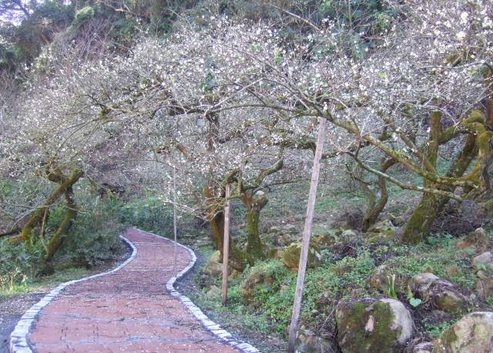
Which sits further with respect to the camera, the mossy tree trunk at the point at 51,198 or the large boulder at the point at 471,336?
the mossy tree trunk at the point at 51,198

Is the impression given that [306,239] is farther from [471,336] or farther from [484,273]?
[484,273]

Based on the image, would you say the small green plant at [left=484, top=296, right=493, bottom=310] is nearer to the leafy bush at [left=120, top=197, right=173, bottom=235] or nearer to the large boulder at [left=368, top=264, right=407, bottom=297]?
the large boulder at [left=368, top=264, right=407, bottom=297]

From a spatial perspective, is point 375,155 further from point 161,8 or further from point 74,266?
point 161,8

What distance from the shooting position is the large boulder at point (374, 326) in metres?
5.39

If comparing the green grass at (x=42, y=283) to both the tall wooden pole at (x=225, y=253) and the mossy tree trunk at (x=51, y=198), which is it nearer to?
the mossy tree trunk at (x=51, y=198)

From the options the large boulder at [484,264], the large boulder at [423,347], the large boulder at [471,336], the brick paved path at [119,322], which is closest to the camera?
the large boulder at [471,336]

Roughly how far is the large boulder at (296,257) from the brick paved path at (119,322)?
169 cm

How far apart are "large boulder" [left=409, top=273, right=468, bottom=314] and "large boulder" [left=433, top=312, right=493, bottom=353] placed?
1317 mm

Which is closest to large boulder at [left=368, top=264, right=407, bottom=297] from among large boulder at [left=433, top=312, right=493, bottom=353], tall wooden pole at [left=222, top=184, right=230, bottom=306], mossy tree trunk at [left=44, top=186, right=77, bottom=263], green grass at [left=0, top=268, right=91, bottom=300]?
large boulder at [left=433, top=312, right=493, bottom=353]

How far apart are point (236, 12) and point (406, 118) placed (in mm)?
9755

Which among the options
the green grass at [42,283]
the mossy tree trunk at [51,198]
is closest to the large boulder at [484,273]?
the green grass at [42,283]

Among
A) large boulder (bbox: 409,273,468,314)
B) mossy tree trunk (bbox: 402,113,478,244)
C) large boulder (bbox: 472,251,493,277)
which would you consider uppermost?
mossy tree trunk (bbox: 402,113,478,244)

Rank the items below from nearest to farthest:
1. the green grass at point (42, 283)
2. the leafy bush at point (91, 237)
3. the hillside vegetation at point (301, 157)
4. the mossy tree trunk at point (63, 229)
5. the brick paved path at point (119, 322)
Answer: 1. the brick paved path at point (119, 322)
2. the hillside vegetation at point (301, 157)
3. the green grass at point (42, 283)
4. the mossy tree trunk at point (63, 229)
5. the leafy bush at point (91, 237)

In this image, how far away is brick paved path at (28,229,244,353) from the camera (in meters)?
5.50
